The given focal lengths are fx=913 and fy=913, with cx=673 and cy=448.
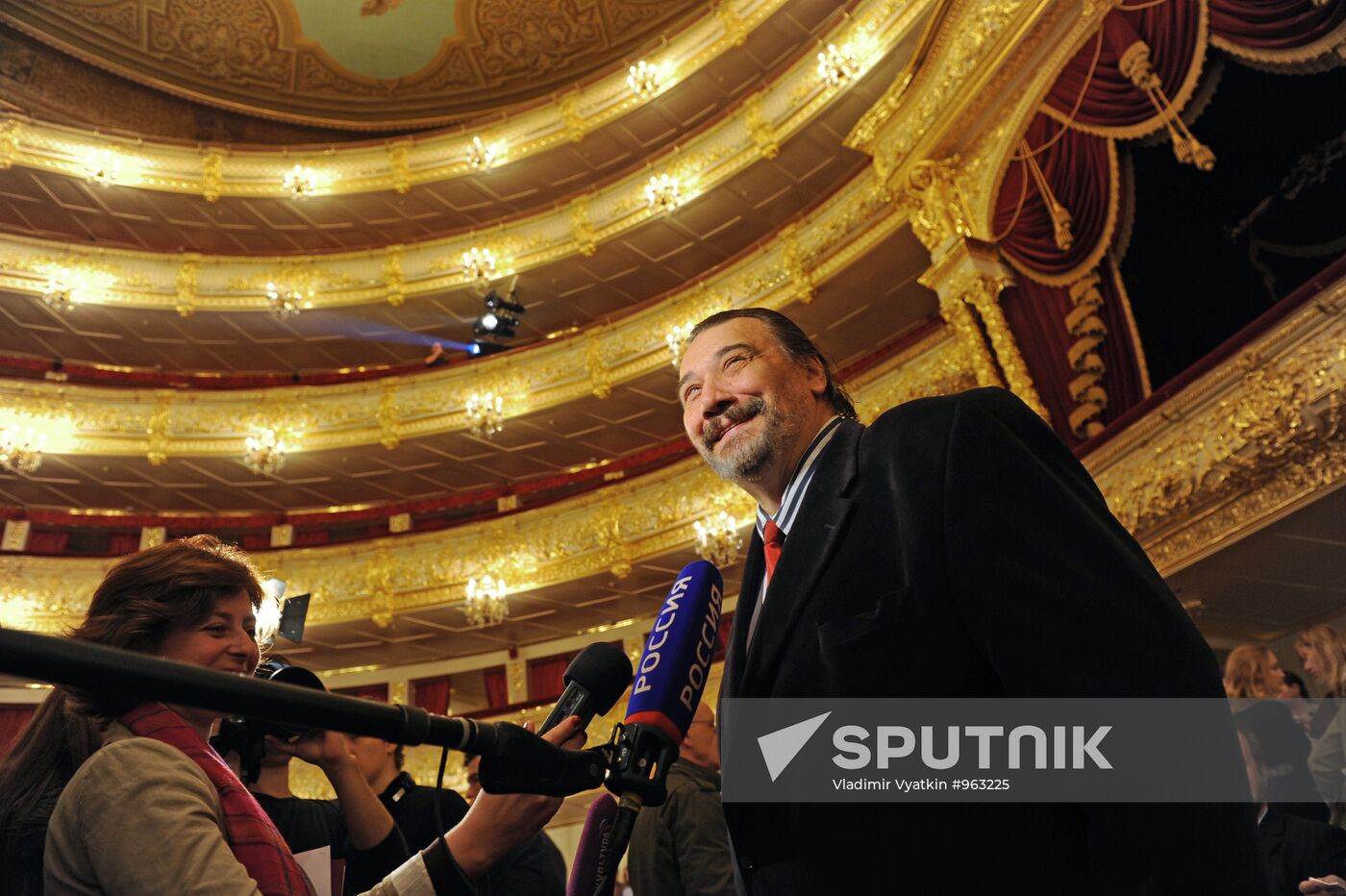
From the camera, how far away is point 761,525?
5.77ft

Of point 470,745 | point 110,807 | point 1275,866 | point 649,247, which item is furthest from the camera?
point 649,247

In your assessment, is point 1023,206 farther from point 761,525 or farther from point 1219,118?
point 761,525

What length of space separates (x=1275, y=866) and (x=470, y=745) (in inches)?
125

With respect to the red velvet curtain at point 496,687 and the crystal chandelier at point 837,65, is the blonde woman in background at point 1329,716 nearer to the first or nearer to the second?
the crystal chandelier at point 837,65

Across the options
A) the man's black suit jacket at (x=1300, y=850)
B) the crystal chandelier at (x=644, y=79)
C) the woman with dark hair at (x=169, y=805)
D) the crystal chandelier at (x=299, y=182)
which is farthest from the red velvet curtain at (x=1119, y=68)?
the crystal chandelier at (x=299, y=182)

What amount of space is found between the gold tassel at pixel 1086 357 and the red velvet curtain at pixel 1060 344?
0.05m

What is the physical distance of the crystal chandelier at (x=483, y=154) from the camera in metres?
15.8

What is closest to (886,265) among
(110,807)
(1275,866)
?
(1275,866)

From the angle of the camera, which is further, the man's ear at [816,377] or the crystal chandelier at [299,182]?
the crystal chandelier at [299,182]

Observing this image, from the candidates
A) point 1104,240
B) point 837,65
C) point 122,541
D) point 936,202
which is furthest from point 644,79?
point 122,541

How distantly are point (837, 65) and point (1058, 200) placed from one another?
4.84 metres

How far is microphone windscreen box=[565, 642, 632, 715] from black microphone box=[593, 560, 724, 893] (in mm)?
54

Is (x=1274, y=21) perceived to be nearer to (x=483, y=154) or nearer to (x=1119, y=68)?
(x=1119, y=68)

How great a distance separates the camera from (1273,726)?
3.75m
